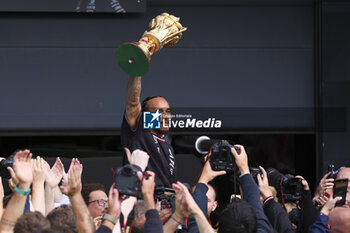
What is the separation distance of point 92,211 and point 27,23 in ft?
11.5

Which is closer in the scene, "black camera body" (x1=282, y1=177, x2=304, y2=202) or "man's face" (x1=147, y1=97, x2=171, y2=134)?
"black camera body" (x1=282, y1=177, x2=304, y2=202)

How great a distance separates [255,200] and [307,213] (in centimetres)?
52

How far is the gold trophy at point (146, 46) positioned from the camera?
525cm

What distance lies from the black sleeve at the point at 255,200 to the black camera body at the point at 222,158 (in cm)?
12

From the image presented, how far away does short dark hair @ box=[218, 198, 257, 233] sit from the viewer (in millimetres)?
4230

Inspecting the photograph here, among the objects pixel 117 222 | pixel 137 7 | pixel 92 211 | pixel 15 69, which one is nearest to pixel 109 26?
pixel 137 7

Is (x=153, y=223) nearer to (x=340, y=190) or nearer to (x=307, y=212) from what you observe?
(x=307, y=212)

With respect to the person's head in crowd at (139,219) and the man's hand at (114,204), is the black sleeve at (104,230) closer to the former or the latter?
the man's hand at (114,204)

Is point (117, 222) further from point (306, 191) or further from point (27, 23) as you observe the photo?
point (27, 23)

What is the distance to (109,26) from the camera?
8477mm

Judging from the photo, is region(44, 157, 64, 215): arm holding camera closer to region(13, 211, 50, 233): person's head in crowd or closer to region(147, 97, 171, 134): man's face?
region(147, 97, 171, 134): man's face

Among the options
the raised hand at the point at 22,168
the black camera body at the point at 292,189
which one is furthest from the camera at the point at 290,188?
the raised hand at the point at 22,168

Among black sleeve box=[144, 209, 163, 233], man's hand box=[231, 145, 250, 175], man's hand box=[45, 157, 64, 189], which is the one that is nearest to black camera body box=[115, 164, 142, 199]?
black sleeve box=[144, 209, 163, 233]

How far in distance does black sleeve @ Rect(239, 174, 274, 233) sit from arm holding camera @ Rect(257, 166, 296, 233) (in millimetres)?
389
